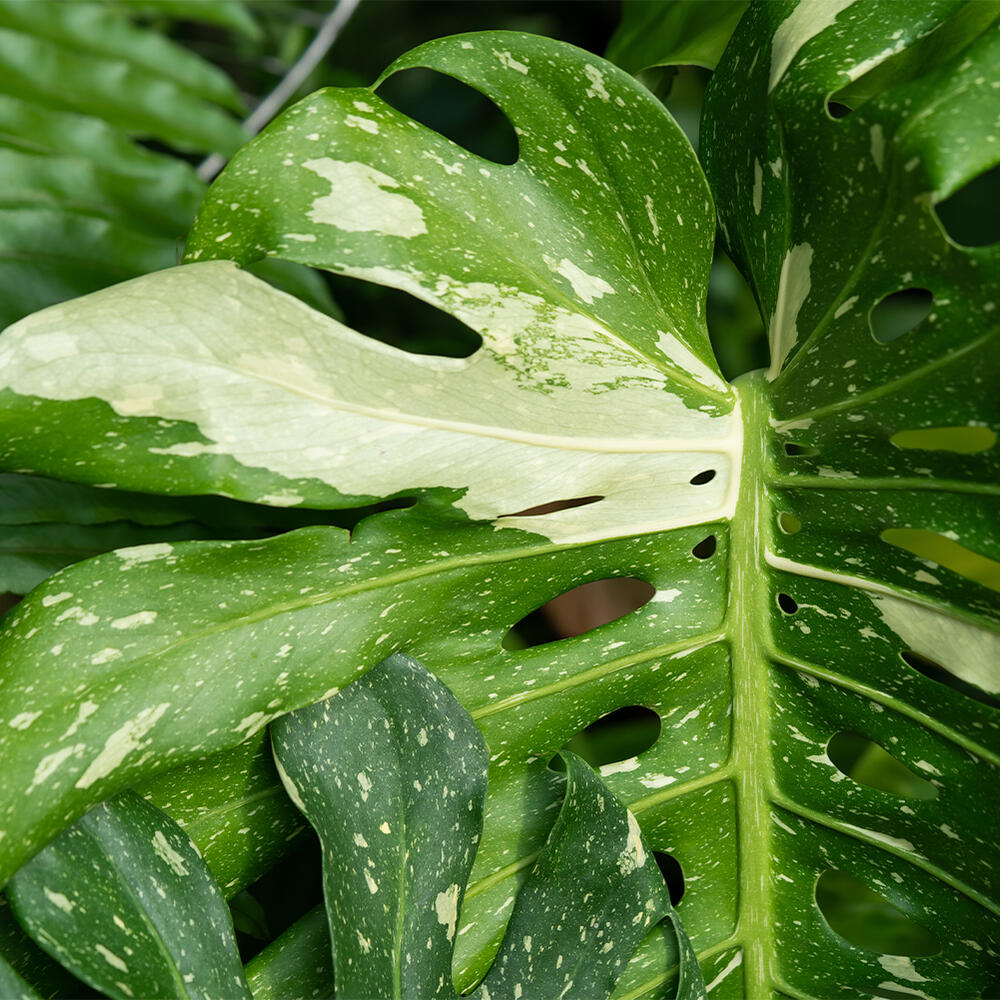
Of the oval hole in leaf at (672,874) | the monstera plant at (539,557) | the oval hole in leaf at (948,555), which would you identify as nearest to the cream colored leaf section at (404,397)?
the monstera plant at (539,557)

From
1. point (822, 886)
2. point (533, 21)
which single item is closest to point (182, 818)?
point (822, 886)

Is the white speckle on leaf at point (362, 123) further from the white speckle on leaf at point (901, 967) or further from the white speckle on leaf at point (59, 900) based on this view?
the white speckle on leaf at point (901, 967)

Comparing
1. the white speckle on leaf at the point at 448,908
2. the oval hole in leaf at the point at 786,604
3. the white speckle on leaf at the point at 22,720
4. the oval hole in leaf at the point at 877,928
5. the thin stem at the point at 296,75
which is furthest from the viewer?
the thin stem at the point at 296,75

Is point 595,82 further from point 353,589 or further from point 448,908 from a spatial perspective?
point 448,908

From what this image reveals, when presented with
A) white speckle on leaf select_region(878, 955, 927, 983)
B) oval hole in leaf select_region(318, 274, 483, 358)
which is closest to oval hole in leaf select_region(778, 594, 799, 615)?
white speckle on leaf select_region(878, 955, 927, 983)

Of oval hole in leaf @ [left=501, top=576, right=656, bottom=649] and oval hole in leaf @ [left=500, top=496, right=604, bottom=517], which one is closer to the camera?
oval hole in leaf @ [left=500, top=496, right=604, bottom=517]

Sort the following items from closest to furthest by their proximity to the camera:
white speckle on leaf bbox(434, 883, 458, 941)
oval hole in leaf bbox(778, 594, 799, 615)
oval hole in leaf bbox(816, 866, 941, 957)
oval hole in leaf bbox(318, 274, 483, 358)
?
white speckle on leaf bbox(434, 883, 458, 941) → oval hole in leaf bbox(778, 594, 799, 615) → oval hole in leaf bbox(816, 866, 941, 957) → oval hole in leaf bbox(318, 274, 483, 358)

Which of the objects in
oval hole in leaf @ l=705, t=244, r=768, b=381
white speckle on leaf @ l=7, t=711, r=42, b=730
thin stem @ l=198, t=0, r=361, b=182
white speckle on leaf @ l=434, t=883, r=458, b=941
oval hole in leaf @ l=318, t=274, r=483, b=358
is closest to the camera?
white speckle on leaf @ l=7, t=711, r=42, b=730

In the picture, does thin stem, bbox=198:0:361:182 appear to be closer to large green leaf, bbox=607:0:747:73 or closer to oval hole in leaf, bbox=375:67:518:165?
oval hole in leaf, bbox=375:67:518:165
